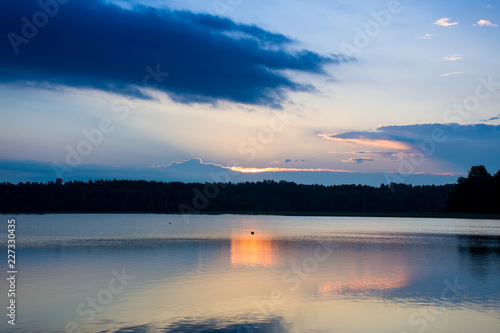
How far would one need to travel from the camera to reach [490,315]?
1959 cm

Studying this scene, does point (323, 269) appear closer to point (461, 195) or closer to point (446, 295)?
point (446, 295)

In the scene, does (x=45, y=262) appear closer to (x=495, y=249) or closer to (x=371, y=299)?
(x=371, y=299)

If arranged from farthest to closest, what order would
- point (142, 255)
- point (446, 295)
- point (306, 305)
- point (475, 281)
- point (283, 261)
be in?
point (142, 255) < point (283, 261) < point (475, 281) < point (446, 295) < point (306, 305)

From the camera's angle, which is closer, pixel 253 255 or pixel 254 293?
pixel 254 293

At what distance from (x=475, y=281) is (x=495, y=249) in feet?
78.4

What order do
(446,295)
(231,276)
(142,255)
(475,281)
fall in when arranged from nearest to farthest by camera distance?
1. (446,295)
2. (475,281)
3. (231,276)
4. (142,255)

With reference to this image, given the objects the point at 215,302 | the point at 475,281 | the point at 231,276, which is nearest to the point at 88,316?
the point at 215,302

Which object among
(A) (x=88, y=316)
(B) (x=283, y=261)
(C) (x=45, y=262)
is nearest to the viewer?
(A) (x=88, y=316)

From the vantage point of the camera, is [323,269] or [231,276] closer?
[231,276]

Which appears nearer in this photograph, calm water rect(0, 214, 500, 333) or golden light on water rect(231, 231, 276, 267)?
calm water rect(0, 214, 500, 333)

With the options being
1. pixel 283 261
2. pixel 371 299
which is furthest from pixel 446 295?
pixel 283 261

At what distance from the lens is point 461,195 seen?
15112 centimetres

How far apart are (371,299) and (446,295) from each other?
4046mm

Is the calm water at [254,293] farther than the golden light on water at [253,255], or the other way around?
the golden light on water at [253,255]
